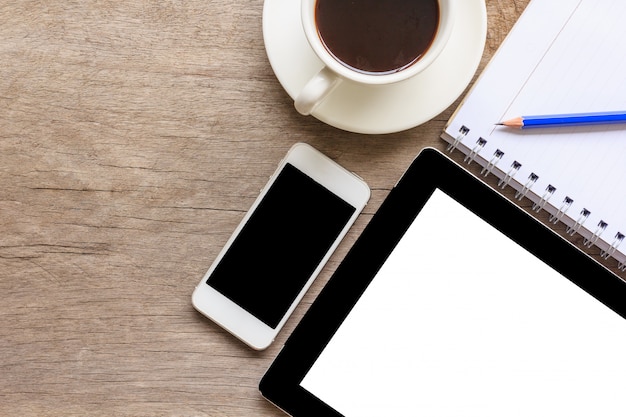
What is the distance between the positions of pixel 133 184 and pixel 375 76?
319 millimetres

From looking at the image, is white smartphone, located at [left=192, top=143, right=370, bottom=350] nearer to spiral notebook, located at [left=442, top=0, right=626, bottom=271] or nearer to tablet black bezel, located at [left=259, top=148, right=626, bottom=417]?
tablet black bezel, located at [left=259, top=148, right=626, bottom=417]

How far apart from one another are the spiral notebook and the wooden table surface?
0.33 feet

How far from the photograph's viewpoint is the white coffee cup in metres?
0.69

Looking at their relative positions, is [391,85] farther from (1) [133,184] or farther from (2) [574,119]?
(1) [133,184]

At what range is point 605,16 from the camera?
0.79 m

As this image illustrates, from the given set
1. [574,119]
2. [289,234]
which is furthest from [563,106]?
[289,234]

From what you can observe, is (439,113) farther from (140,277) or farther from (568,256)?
(140,277)

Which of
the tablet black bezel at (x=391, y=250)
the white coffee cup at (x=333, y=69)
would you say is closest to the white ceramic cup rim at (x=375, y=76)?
the white coffee cup at (x=333, y=69)

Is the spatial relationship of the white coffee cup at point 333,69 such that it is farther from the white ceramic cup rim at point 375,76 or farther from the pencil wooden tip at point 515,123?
the pencil wooden tip at point 515,123

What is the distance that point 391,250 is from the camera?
0.77m

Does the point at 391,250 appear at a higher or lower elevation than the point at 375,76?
lower

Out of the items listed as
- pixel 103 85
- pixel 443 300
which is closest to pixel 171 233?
pixel 103 85

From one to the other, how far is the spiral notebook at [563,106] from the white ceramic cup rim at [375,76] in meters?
0.12

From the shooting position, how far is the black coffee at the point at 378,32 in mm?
728
